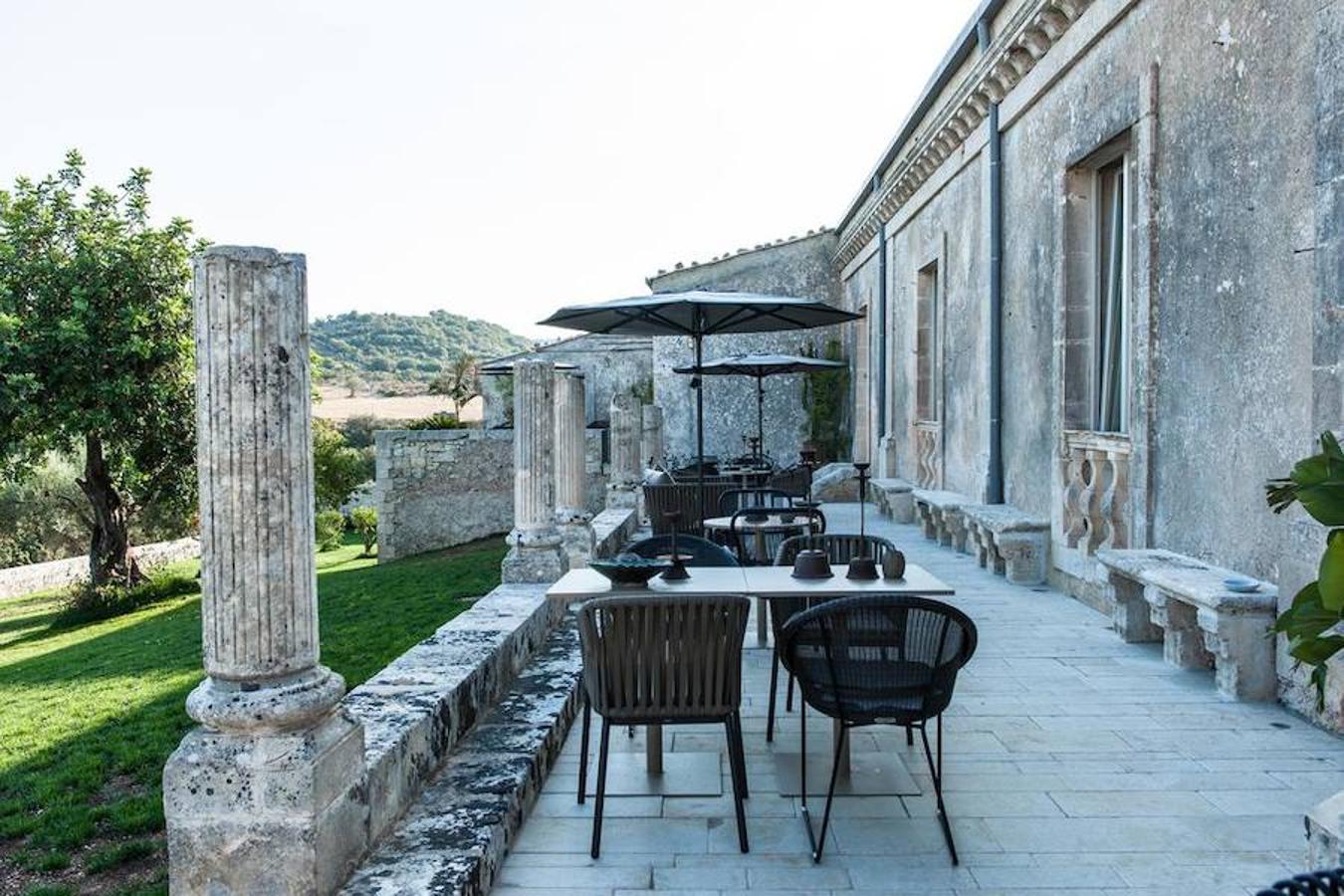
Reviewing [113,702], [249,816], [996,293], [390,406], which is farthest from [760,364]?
[390,406]

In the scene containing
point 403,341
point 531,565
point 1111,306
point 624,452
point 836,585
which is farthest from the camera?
point 403,341

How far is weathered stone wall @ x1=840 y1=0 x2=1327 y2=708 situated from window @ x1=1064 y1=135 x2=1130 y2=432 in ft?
0.28

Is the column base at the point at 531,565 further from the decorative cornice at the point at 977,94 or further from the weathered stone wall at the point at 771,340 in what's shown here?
the weathered stone wall at the point at 771,340

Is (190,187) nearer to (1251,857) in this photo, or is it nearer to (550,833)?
(550,833)

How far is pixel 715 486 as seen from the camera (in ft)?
27.8

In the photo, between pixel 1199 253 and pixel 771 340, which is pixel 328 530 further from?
pixel 1199 253

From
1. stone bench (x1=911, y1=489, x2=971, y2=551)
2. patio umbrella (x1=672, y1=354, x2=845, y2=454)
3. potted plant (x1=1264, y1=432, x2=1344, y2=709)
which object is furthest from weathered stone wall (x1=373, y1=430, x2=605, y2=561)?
potted plant (x1=1264, y1=432, x2=1344, y2=709)

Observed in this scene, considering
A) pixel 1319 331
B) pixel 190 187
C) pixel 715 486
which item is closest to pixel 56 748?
pixel 715 486

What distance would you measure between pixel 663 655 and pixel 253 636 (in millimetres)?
1255

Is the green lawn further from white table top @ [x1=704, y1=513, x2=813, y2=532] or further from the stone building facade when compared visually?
the stone building facade

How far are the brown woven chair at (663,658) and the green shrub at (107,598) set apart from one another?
1632 cm

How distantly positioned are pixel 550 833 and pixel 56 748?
561 cm

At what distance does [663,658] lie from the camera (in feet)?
10.6

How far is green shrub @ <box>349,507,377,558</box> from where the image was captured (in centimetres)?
2638
